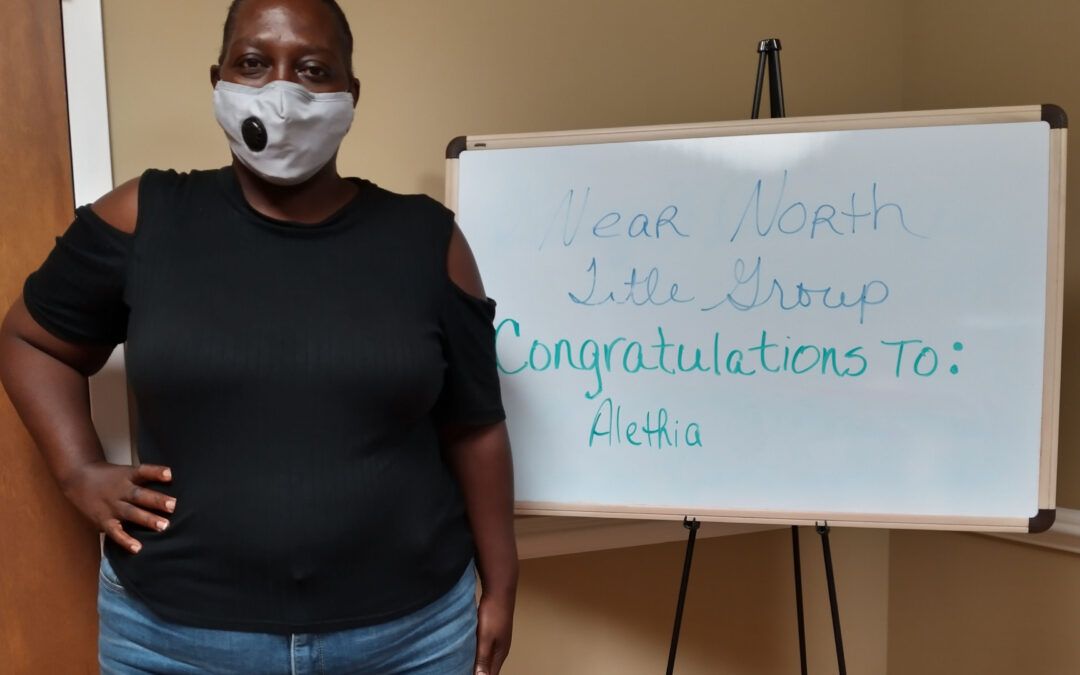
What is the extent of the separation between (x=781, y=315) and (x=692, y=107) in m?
0.57

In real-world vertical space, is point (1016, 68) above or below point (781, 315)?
above

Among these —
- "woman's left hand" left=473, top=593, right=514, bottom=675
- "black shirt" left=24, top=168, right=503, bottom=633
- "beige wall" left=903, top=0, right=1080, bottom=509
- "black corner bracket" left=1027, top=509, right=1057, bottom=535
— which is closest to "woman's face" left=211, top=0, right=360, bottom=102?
"black shirt" left=24, top=168, right=503, bottom=633

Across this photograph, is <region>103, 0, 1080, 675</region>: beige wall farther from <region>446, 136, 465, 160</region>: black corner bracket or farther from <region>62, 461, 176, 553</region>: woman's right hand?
<region>62, 461, 176, 553</region>: woman's right hand

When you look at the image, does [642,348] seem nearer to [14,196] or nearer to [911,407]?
[911,407]

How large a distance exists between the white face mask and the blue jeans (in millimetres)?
465

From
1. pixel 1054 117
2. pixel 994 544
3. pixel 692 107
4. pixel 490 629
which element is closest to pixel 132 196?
pixel 490 629

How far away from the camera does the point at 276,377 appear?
750mm

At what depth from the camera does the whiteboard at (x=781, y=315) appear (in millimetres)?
1082

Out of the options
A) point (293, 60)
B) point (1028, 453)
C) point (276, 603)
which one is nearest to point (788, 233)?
point (1028, 453)

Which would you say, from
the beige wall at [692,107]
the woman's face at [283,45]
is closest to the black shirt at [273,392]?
the woman's face at [283,45]

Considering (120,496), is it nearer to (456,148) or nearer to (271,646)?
(271,646)

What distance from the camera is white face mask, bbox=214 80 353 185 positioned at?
784mm

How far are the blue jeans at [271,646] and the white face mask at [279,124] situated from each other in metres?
0.46

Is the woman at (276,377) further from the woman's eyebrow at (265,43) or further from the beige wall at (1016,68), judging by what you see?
the beige wall at (1016,68)
